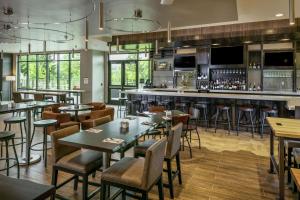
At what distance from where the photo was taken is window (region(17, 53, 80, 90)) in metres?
13.2

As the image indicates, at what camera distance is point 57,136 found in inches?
107

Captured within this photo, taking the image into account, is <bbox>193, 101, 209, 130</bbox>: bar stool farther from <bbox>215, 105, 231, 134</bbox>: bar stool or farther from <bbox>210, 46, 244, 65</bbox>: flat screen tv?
<bbox>210, 46, 244, 65</bbox>: flat screen tv

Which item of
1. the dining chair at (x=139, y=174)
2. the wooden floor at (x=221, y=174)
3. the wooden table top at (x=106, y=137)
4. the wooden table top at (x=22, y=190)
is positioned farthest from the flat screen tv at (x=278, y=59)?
the wooden table top at (x=22, y=190)

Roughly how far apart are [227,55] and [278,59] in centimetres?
162

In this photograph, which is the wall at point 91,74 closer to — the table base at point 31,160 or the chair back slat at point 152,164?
the table base at point 31,160

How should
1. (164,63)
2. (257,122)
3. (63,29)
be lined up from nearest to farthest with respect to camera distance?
1. (257,122)
2. (63,29)
3. (164,63)

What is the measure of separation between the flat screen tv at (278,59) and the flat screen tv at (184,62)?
254 cm

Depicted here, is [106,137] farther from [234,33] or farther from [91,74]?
[91,74]

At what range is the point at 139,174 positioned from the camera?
2289 mm

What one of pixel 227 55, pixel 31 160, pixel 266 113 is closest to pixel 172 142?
pixel 31 160

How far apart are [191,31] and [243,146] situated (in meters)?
4.15

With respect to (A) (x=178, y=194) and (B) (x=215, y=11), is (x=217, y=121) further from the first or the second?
(A) (x=178, y=194)

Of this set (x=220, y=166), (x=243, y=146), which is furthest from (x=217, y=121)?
(x=220, y=166)

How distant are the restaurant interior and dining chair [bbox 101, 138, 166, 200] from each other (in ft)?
0.04
